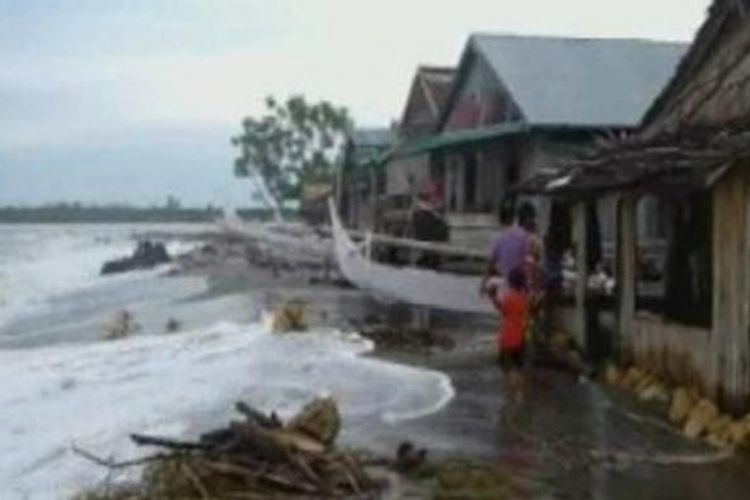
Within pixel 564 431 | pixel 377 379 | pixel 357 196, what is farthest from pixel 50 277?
pixel 564 431

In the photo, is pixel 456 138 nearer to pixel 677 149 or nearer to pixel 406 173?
pixel 406 173

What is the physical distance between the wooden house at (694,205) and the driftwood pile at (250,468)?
386 cm

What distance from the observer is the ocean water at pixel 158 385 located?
12586 millimetres

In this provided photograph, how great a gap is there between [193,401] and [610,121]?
14857 mm

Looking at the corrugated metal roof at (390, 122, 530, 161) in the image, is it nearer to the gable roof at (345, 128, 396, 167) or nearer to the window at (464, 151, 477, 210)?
the window at (464, 151, 477, 210)

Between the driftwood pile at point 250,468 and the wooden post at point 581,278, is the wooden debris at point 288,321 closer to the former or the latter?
the wooden post at point 581,278

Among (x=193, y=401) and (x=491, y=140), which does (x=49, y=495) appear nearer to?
Result: (x=193, y=401)

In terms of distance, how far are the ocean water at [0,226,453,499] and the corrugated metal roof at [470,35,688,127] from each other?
24.4 feet

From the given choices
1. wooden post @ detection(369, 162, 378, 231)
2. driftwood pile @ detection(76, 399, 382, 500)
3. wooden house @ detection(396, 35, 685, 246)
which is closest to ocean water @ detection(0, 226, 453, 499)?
driftwood pile @ detection(76, 399, 382, 500)

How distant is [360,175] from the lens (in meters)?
49.2

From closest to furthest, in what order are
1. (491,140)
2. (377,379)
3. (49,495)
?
(49,495) → (377,379) → (491,140)

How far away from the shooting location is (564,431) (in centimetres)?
1241

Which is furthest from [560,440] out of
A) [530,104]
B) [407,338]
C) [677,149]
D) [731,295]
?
[530,104]

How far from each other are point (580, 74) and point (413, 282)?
6129mm
